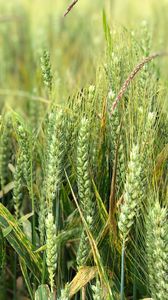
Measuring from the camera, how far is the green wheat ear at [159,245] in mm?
1299

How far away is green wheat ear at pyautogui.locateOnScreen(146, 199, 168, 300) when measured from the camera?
130 centimetres

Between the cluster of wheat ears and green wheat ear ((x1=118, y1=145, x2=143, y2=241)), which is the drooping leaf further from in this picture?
green wheat ear ((x1=118, y1=145, x2=143, y2=241))

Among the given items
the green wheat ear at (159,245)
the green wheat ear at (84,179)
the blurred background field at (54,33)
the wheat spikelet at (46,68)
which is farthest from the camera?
the blurred background field at (54,33)

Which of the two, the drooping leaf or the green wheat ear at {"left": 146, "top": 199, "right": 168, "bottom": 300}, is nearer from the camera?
the green wheat ear at {"left": 146, "top": 199, "right": 168, "bottom": 300}

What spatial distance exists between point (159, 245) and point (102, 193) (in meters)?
0.30

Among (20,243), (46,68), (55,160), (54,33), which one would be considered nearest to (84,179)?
(55,160)

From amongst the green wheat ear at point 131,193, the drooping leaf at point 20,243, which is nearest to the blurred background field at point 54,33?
the drooping leaf at point 20,243

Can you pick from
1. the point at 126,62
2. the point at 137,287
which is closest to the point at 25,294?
the point at 137,287

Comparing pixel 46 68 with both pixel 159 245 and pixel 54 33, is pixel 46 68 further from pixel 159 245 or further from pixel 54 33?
pixel 54 33

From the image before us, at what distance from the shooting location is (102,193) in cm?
158

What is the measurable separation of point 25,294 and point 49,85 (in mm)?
496

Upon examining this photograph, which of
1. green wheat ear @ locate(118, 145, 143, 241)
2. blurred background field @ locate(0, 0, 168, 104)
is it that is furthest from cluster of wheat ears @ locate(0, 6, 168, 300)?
blurred background field @ locate(0, 0, 168, 104)

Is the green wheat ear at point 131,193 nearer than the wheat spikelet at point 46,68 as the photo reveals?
Yes

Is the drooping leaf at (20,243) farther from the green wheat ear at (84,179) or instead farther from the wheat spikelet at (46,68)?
the wheat spikelet at (46,68)
